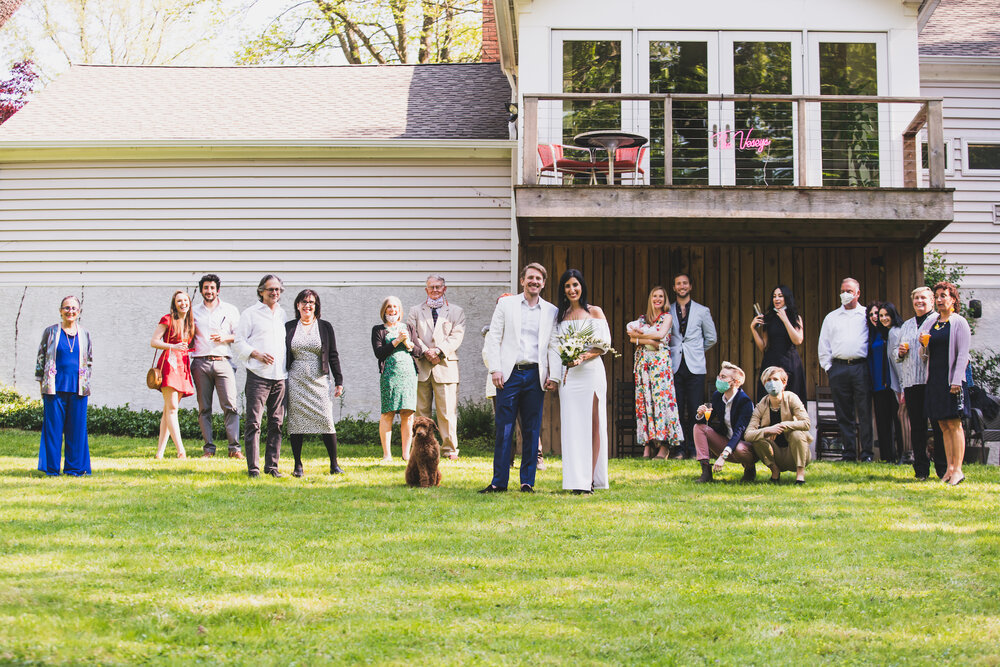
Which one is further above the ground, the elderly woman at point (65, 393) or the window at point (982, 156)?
the window at point (982, 156)

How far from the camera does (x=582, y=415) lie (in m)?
8.88

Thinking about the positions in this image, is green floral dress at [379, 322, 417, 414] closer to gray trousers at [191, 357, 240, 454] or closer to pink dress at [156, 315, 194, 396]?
gray trousers at [191, 357, 240, 454]

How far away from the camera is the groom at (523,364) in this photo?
8930 mm

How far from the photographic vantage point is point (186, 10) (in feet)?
93.5

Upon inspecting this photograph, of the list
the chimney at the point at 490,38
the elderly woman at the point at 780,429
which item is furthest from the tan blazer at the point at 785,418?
the chimney at the point at 490,38

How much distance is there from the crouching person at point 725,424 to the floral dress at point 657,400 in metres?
1.94

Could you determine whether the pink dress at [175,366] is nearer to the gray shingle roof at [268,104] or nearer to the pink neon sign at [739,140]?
the gray shingle roof at [268,104]

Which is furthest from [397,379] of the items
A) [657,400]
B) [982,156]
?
[982,156]

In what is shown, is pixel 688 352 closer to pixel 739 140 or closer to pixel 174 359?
pixel 739 140

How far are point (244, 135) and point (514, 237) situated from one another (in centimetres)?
438

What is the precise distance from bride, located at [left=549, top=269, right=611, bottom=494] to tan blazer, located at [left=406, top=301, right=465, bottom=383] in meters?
2.66

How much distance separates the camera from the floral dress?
38.2 feet

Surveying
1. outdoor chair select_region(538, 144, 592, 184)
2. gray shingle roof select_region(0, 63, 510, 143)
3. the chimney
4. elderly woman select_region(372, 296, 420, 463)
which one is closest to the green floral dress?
elderly woman select_region(372, 296, 420, 463)

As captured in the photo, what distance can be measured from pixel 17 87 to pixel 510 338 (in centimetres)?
2252
